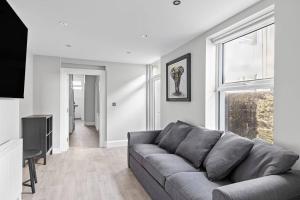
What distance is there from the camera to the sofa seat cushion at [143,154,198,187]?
78.3 inches

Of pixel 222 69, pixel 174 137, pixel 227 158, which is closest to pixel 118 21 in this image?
pixel 222 69

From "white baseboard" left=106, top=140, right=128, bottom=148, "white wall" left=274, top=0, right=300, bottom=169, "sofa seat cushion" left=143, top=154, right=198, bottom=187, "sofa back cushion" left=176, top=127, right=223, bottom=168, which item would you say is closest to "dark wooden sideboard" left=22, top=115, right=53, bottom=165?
"white baseboard" left=106, top=140, right=128, bottom=148

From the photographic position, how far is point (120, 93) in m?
5.05

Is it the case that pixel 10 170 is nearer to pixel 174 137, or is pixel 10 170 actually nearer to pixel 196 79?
pixel 174 137

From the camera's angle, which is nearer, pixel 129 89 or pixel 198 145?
pixel 198 145

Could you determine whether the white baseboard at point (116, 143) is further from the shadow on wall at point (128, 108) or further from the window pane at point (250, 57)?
the window pane at point (250, 57)

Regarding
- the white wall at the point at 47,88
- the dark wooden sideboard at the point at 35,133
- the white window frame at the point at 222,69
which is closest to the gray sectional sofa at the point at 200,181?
the white window frame at the point at 222,69

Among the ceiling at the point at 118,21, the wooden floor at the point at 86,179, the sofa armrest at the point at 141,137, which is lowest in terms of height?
the wooden floor at the point at 86,179

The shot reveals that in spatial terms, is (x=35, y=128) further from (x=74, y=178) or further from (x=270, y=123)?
(x=270, y=123)

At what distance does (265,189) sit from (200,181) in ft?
1.89

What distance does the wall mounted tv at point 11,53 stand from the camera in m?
1.63

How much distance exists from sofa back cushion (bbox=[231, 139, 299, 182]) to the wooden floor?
49.8 inches

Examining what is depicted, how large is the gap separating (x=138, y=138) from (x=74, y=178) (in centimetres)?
122

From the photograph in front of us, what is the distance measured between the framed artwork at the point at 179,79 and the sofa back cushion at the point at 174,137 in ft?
1.98
